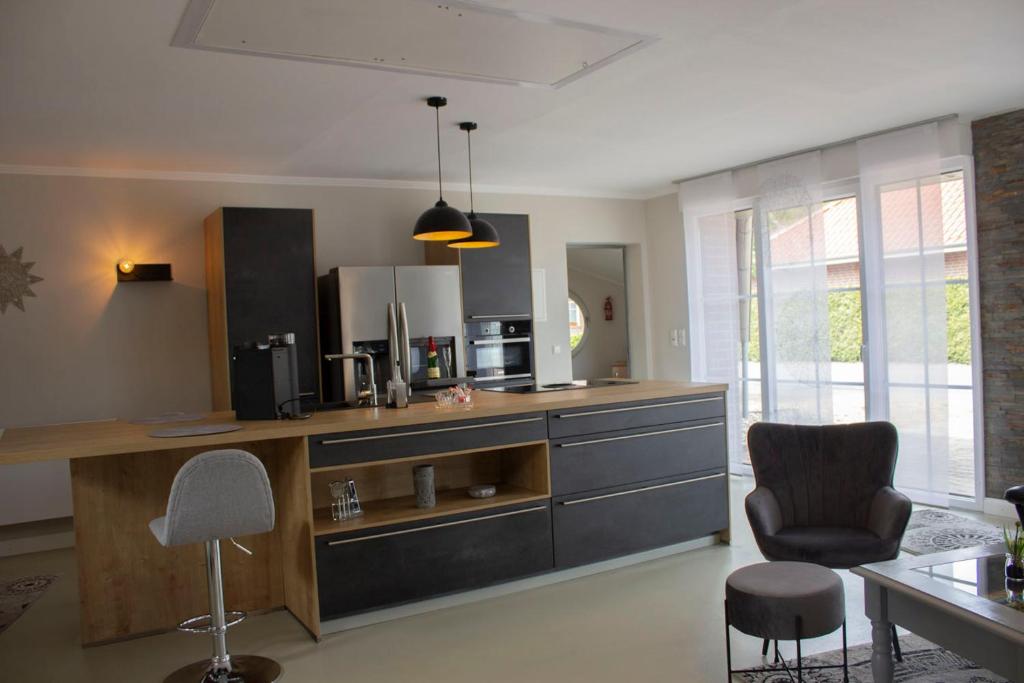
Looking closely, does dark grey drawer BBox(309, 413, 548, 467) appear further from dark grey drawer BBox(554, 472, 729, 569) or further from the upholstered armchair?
the upholstered armchair

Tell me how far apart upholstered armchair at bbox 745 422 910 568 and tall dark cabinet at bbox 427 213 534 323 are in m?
2.94

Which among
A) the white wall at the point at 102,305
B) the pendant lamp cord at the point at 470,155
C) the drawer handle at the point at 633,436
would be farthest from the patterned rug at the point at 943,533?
the white wall at the point at 102,305

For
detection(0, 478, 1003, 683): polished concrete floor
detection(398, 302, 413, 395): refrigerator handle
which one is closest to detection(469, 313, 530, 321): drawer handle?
detection(398, 302, 413, 395): refrigerator handle

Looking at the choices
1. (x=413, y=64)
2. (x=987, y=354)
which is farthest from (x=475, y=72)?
(x=987, y=354)

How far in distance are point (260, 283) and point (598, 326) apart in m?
5.78

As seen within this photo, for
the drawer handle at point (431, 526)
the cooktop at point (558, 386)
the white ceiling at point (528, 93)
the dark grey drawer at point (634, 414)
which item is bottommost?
the drawer handle at point (431, 526)

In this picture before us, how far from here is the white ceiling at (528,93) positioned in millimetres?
3139

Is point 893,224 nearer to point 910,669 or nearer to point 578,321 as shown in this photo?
point 910,669

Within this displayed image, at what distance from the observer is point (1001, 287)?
16.2 ft

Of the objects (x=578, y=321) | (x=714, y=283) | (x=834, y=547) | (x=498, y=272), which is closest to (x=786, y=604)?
(x=834, y=547)

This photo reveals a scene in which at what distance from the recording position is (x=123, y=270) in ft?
17.7

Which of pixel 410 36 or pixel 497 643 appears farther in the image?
pixel 497 643

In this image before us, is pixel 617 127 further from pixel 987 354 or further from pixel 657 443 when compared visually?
pixel 987 354

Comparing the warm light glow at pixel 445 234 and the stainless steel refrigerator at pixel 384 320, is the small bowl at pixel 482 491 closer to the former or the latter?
the warm light glow at pixel 445 234
